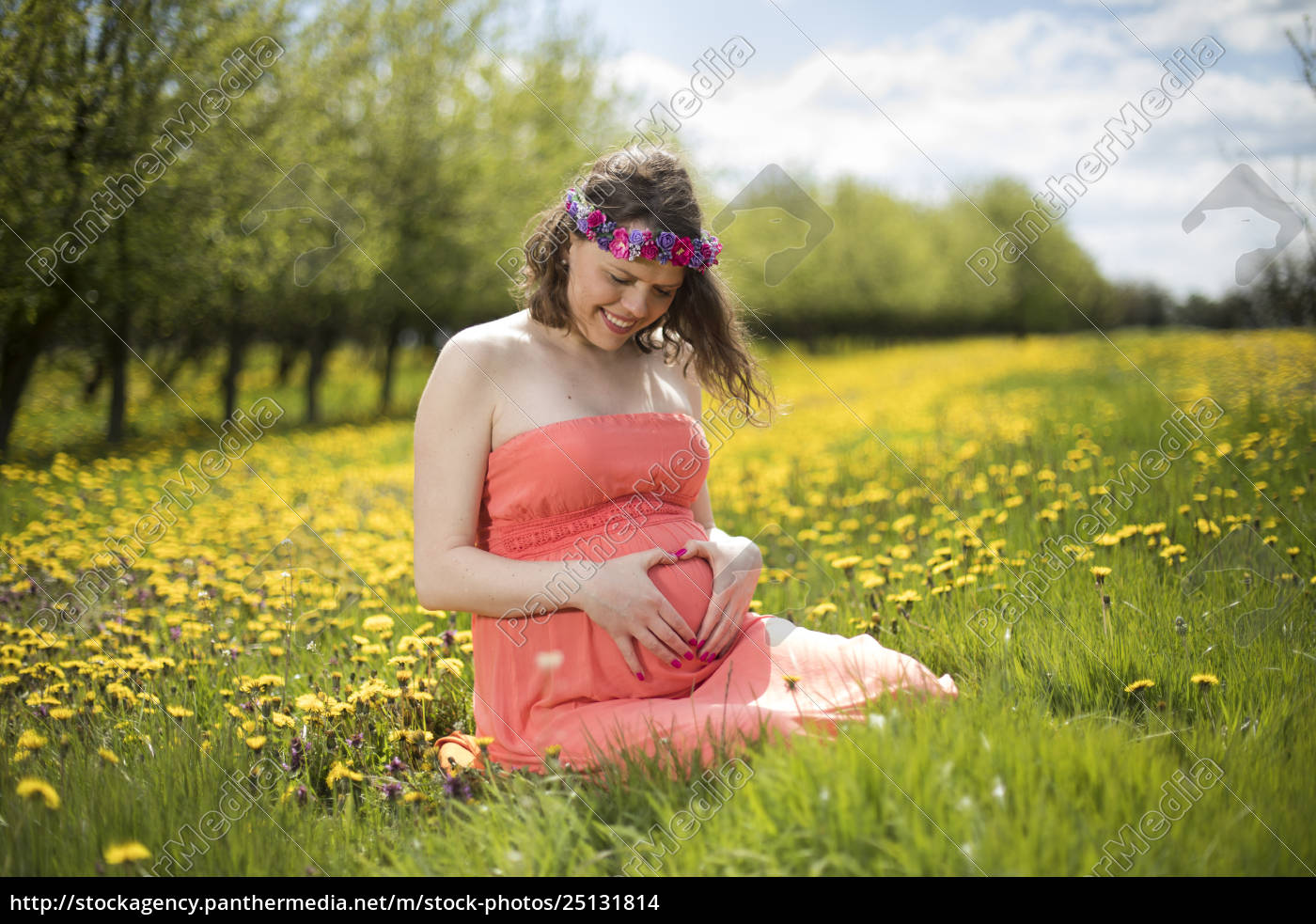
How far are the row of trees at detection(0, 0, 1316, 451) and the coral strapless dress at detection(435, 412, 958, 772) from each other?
2.79ft

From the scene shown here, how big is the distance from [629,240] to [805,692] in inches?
49.4

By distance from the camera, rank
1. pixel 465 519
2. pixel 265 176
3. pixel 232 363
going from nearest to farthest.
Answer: pixel 465 519
pixel 265 176
pixel 232 363

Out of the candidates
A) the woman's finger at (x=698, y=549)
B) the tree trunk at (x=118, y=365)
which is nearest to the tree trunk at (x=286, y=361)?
the tree trunk at (x=118, y=365)

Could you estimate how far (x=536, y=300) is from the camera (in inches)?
100

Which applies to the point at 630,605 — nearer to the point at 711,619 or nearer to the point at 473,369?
the point at 711,619

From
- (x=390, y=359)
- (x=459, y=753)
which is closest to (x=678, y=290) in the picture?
(x=459, y=753)

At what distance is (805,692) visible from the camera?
213 centimetres

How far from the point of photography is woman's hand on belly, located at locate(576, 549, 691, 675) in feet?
6.98

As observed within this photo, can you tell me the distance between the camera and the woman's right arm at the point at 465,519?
218 cm

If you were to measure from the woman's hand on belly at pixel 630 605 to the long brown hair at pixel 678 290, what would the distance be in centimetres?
78

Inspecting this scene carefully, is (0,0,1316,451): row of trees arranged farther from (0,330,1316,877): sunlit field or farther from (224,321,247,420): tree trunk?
(0,330,1316,877): sunlit field

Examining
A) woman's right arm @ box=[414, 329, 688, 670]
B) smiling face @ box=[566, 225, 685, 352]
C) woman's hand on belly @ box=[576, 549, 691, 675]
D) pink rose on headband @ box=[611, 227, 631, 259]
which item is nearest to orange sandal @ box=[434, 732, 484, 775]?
woman's right arm @ box=[414, 329, 688, 670]

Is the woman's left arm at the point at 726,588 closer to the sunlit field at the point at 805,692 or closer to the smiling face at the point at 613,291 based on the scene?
the sunlit field at the point at 805,692

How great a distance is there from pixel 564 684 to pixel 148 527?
409cm
